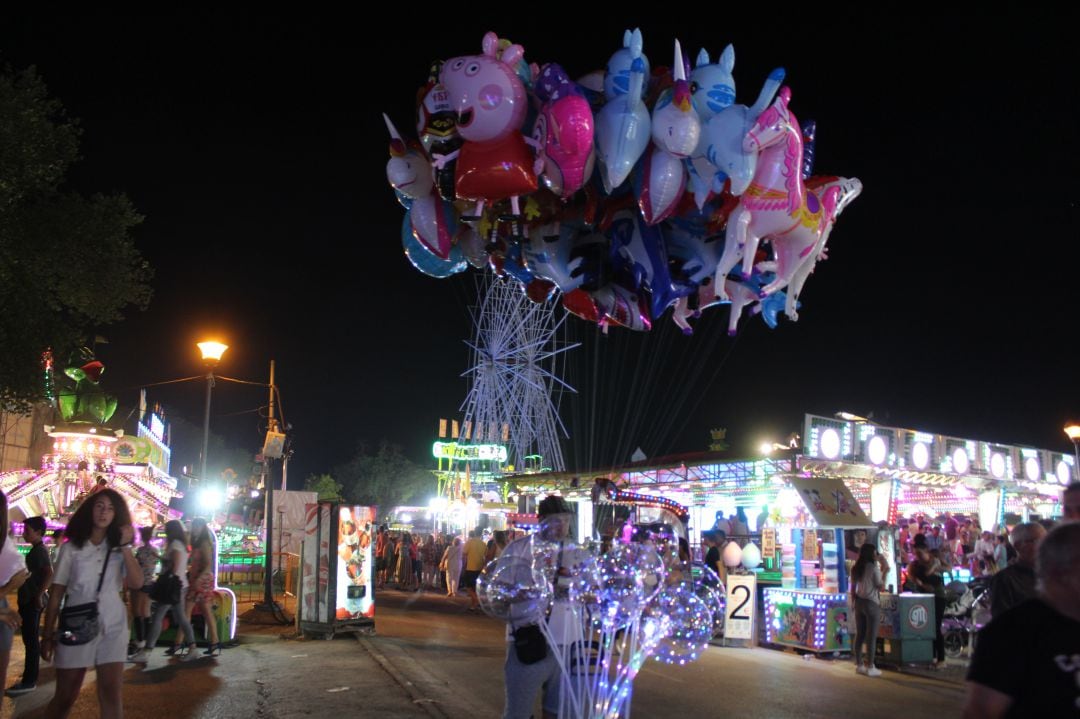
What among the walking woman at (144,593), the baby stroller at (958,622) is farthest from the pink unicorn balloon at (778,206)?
the baby stroller at (958,622)

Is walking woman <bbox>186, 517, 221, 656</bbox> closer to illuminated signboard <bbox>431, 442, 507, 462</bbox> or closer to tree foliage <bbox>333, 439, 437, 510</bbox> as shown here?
illuminated signboard <bbox>431, 442, 507, 462</bbox>

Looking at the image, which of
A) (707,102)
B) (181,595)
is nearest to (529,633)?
(707,102)

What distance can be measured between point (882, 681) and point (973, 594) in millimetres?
3630

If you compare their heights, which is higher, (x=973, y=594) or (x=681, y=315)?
(x=681, y=315)

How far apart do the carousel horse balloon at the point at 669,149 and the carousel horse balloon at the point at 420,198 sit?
4.27ft

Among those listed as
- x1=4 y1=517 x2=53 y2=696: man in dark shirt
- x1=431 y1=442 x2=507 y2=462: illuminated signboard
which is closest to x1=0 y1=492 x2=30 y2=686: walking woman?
x1=4 y1=517 x2=53 y2=696: man in dark shirt

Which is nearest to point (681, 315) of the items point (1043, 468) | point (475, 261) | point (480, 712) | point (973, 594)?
point (475, 261)

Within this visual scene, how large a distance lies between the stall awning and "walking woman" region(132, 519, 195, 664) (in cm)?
855

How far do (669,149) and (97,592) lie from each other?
4258 mm

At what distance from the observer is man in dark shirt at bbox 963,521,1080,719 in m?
2.21

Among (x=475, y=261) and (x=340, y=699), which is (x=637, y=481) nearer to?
(x=340, y=699)

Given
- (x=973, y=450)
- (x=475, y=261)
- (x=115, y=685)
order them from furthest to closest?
(x=973, y=450), (x=475, y=261), (x=115, y=685)

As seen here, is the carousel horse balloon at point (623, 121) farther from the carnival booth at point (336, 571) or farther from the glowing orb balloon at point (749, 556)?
the glowing orb balloon at point (749, 556)

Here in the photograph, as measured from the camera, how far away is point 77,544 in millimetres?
5172
